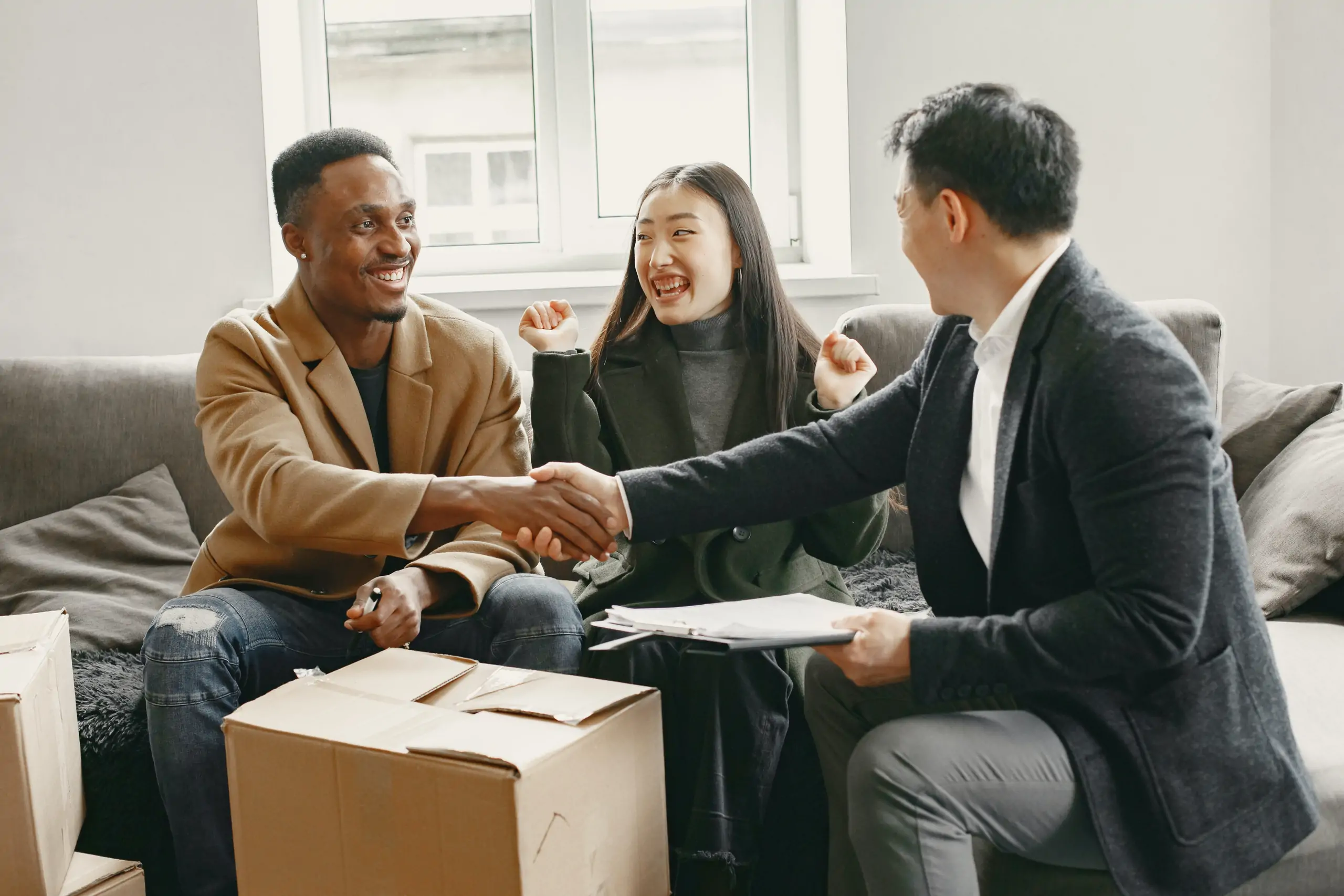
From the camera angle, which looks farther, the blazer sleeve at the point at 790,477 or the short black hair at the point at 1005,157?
the blazer sleeve at the point at 790,477

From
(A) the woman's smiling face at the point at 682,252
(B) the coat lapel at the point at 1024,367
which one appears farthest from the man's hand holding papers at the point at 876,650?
(A) the woman's smiling face at the point at 682,252

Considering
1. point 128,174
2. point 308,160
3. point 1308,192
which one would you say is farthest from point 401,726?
point 1308,192

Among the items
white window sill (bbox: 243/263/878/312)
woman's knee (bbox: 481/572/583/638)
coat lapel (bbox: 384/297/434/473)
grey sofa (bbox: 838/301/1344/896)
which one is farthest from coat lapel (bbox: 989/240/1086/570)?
white window sill (bbox: 243/263/878/312)

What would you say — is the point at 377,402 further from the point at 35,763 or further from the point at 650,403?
the point at 35,763

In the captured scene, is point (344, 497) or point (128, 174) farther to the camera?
point (128, 174)

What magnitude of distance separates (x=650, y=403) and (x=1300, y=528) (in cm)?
102

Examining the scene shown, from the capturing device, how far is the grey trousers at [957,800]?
1.13 m

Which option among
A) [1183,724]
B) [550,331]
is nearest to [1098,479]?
[1183,724]

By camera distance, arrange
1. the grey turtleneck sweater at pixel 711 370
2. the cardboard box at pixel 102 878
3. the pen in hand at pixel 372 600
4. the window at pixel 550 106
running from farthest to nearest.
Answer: the window at pixel 550 106 → the grey turtleneck sweater at pixel 711 370 → the pen in hand at pixel 372 600 → the cardboard box at pixel 102 878

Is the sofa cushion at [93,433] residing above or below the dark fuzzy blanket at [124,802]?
above

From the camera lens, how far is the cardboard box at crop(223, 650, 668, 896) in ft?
3.44

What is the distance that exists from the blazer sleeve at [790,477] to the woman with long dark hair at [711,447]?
129 millimetres

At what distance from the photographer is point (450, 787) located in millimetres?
1055

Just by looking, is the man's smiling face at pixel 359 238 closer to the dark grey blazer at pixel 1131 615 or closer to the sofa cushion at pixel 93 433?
the sofa cushion at pixel 93 433
